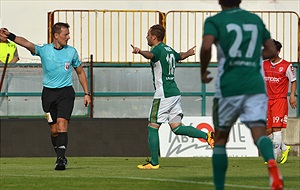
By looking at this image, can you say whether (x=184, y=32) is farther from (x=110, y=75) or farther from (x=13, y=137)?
(x=13, y=137)

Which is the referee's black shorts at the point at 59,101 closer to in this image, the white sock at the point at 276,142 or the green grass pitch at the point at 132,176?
the green grass pitch at the point at 132,176

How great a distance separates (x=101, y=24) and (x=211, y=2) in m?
3.41

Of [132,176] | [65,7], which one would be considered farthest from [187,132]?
[65,7]

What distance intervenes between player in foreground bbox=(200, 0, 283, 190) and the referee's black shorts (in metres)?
6.03

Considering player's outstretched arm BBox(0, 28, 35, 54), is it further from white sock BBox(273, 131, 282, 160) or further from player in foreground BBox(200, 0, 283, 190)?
player in foreground BBox(200, 0, 283, 190)

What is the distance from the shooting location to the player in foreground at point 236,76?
1012cm

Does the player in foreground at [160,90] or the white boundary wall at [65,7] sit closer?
the player in foreground at [160,90]

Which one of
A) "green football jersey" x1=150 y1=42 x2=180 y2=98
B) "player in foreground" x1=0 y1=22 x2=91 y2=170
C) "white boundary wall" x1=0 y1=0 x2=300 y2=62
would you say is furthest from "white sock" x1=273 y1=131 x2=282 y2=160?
"white boundary wall" x1=0 y1=0 x2=300 y2=62

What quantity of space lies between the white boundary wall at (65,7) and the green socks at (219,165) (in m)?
16.6

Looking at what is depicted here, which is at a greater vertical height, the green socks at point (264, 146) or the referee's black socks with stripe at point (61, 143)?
the green socks at point (264, 146)

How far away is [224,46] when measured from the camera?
33.3 ft

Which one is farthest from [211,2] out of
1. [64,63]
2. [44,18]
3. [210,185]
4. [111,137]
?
[210,185]

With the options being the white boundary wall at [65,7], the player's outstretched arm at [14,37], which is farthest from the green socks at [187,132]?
the white boundary wall at [65,7]

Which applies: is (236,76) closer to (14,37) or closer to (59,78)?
(14,37)
